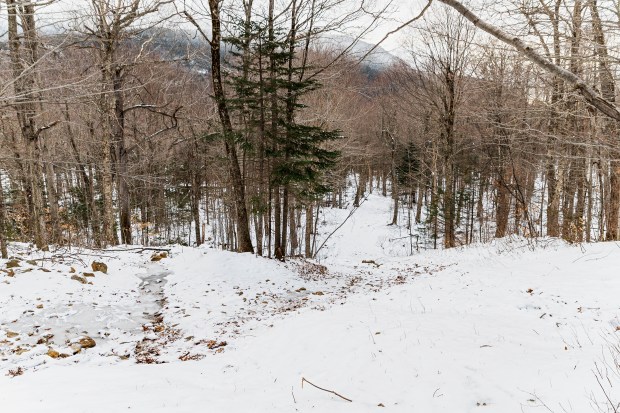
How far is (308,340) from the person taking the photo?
5238 millimetres

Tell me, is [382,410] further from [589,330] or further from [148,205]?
[148,205]

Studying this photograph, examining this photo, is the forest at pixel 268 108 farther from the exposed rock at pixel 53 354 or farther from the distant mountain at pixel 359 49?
the exposed rock at pixel 53 354

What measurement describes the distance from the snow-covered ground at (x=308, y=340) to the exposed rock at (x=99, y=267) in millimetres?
120

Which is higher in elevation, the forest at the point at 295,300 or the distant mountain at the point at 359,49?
the distant mountain at the point at 359,49

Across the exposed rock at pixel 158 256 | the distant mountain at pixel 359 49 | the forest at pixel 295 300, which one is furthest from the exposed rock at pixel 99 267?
the distant mountain at pixel 359 49

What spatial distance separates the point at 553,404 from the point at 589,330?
190 cm

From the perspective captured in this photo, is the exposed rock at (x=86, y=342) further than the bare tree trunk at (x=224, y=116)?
No

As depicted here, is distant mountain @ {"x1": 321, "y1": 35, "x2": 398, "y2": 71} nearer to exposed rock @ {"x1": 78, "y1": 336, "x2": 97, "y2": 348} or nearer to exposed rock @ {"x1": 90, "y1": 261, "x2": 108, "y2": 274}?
exposed rock @ {"x1": 78, "y1": 336, "x2": 97, "y2": 348}

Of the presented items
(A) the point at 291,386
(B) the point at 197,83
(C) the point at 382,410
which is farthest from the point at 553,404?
(B) the point at 197,83

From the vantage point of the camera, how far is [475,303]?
600cm

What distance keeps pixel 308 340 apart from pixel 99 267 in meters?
6.30

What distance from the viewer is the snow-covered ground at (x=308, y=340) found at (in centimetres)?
349

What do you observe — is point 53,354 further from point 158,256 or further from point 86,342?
point 158,256

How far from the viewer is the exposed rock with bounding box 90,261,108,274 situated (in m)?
8.66
